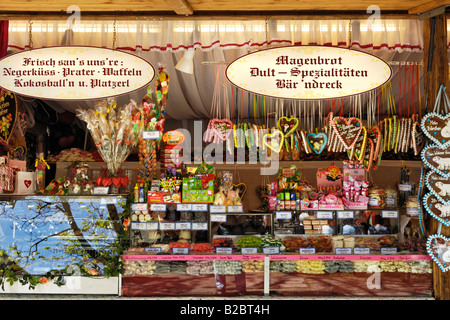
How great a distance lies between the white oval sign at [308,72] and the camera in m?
4.80

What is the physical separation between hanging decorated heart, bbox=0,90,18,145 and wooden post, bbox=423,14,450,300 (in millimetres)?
4974

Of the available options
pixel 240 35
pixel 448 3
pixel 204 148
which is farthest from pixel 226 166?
pixel 448 3

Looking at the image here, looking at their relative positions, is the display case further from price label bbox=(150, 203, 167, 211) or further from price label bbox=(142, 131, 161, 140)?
price label bbox=(142, 131, 161, 140)

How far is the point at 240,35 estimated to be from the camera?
5.07 m

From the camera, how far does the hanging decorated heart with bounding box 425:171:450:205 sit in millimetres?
4934

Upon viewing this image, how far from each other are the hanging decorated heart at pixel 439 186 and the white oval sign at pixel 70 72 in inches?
134

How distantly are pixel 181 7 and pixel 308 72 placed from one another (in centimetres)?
153

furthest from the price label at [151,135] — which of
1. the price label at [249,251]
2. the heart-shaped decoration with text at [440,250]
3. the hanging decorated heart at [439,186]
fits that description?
the heart-shaped decoration with text at [440,250]

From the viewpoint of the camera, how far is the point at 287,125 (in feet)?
17.4

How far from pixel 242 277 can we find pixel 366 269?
1443 millimetres

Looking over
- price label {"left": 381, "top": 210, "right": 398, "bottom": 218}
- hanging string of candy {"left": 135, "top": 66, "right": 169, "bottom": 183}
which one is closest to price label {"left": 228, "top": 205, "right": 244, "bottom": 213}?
hanging string of candy {"left": 135, "top": 66, "right": 169, "bottom": 183}

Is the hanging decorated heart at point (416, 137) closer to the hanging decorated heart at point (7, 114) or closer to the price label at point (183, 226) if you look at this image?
the price label at point (183, 226)

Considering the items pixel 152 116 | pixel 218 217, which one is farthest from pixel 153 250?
pixel 152 116

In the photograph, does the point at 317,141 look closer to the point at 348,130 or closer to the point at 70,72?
the point at 348,130
